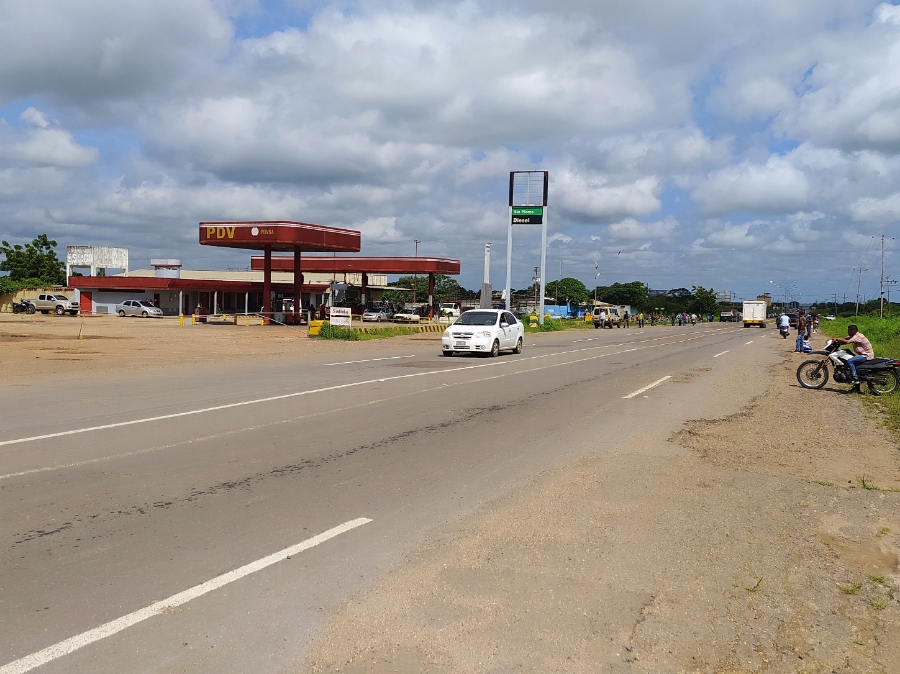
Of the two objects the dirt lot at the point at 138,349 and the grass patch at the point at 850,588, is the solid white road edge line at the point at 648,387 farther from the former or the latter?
the dirt lot at the point at 138,349

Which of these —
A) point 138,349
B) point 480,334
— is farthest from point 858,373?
point 138,349

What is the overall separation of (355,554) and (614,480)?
3.57 m

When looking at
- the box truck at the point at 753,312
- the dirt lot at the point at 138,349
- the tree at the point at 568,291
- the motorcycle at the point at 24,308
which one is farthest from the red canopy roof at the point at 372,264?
the tree at the point at 568,291

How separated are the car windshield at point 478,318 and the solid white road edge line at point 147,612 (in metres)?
21.3

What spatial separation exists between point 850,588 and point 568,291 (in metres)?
146

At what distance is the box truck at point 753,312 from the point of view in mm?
83188

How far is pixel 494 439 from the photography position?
1056 centimetres

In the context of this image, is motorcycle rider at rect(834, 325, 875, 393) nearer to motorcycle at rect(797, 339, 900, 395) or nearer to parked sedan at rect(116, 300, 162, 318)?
motorcycle at rect(797, 339, 900, 395)

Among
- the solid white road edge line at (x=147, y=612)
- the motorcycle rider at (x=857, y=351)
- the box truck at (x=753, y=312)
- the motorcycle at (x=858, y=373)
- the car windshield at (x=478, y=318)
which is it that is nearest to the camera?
the solid white road edge line at (x=147, y=612)

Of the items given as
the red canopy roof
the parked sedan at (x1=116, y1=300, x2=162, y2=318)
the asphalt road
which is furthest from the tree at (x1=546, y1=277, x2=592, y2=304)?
the asphalt road

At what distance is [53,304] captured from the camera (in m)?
68.8

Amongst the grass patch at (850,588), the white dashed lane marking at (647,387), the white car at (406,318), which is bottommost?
the grass patch at (850,588)

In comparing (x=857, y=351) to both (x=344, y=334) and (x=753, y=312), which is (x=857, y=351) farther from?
(x=753, y=312)

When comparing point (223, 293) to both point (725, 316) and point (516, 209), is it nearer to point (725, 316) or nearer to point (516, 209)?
point (516, 209)
